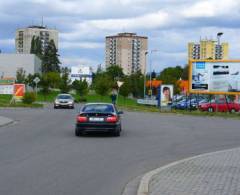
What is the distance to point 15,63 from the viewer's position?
138m

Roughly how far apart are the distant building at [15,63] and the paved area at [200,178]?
406ft

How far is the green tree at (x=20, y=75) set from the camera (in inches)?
4621

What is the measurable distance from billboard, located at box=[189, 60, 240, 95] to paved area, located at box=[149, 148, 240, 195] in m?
35.3

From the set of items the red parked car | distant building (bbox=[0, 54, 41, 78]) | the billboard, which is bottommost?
the red parked car

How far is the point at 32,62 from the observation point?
136750 millimetres

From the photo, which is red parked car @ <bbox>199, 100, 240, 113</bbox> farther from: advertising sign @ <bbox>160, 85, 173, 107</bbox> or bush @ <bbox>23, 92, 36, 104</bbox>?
bush @ <bbox>23, 92, 36, 104</bbox>

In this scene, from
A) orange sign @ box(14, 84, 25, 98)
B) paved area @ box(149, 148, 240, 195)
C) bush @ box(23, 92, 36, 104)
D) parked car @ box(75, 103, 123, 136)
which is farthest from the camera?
orange sign @ box(14, 84, 25, 98)

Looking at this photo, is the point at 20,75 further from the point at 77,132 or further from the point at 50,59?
the point at 77,132

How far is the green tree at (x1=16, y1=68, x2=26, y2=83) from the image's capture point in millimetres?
117375

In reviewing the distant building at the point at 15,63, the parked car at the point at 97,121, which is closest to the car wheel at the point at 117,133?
the parked car at the point at 97,121

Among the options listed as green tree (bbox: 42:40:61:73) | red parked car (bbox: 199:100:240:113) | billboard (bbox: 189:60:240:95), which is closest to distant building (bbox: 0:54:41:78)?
green tree (bbox: 42:40:61:73)

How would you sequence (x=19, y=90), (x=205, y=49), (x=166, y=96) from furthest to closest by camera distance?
(x=205, y=49) → (x=19, y=90) → (x=166, y=96)

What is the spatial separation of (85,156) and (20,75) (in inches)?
4349


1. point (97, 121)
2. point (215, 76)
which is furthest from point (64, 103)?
point (97, 121)
